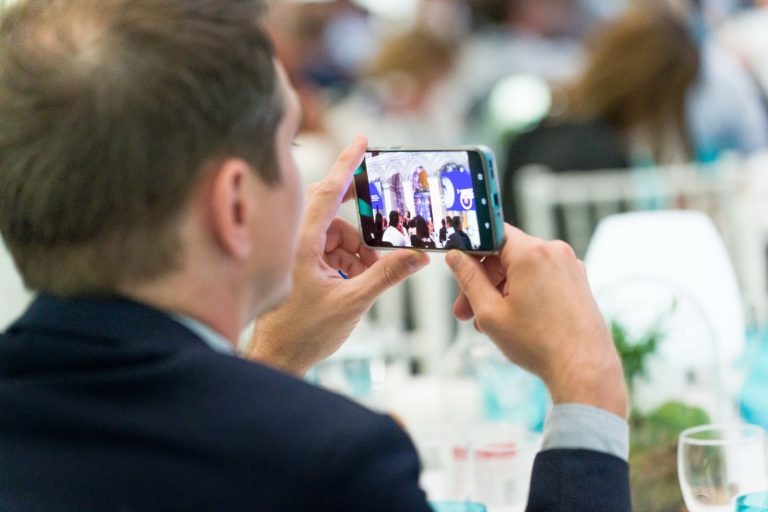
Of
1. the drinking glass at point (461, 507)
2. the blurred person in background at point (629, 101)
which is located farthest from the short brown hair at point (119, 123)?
the blurred person in background at point (629, 101)

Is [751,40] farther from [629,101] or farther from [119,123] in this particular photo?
[119,123]

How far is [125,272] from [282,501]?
0.70ft

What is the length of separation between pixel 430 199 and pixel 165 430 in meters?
0.46

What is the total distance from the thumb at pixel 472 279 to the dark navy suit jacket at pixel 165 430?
11.9 inches

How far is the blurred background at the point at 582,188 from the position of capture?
1.56 meters

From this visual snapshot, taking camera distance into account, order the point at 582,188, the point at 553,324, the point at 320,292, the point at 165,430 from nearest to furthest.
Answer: the point at 165,430
the point at 553,324
the point at 320,292
the point at 582,188

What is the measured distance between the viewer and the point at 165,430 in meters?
0.76

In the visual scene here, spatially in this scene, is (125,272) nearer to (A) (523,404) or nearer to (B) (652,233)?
(A) (523,404)

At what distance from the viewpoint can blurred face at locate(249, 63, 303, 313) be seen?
0.87 metres

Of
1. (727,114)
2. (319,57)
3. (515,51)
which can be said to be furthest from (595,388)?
(319,57)

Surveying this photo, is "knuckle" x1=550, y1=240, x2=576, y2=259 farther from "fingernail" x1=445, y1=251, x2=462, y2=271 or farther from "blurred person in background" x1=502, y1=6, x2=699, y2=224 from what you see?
"blurred person in background" x1=502, y1=6, x2=699, y2=224

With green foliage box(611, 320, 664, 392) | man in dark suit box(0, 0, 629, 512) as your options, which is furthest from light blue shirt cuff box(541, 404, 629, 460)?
green foliage box(611, 320, 664, 392)

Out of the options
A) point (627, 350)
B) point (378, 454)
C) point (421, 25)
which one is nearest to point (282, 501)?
point (378, 454)

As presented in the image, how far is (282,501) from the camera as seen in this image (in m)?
0.74
